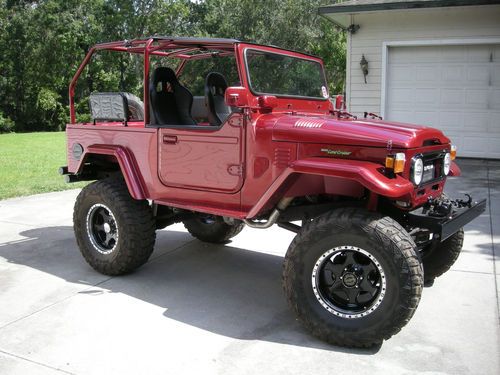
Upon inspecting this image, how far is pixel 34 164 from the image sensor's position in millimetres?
12547

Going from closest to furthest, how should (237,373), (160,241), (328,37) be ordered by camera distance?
(237,373), (160,241), (328,37)

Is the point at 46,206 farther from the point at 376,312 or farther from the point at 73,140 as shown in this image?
the point at 376,312

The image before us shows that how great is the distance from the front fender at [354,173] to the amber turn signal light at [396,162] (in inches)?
2.8

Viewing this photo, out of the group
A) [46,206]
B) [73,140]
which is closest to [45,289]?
[73,140]

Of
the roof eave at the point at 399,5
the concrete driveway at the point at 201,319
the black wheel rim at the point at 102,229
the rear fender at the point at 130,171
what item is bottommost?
the concrete driveway at the point at 201,319

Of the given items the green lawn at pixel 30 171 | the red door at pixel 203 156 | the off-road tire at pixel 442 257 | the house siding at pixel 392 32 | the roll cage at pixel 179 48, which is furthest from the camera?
the house siding at pixel 392 32

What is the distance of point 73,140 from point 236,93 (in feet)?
6.96

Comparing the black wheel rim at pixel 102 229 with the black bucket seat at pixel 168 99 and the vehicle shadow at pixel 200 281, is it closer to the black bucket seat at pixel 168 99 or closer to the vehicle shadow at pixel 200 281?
the vehicle shadow at pixel 200 281

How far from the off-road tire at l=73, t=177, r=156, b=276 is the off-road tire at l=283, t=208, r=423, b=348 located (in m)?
1.54

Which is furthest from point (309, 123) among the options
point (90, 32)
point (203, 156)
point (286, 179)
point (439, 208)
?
point (90, 32)

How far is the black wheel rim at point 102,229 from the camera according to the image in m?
4.58

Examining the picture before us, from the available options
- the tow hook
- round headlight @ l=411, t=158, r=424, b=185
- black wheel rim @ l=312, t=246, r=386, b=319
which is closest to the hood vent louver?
round headlight @ l=411, t=158, r=424, b=185

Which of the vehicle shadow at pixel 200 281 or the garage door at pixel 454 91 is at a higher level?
the garage door at pixel 454 91

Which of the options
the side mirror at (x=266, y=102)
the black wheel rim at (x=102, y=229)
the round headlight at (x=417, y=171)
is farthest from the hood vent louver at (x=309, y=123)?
the black wheel rim at (x=102, y=229)
